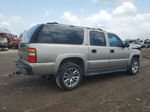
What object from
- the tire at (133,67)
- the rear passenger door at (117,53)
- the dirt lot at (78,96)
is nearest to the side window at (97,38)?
the rear passenger door at (117,53)

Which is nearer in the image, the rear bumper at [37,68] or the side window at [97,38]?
the rear bumper at [37,68]

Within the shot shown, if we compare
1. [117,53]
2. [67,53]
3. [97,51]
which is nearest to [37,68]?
[67,53]

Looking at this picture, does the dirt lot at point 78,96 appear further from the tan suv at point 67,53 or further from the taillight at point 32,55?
the taillight at point 32,55

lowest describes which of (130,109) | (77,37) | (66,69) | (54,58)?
(130,109)

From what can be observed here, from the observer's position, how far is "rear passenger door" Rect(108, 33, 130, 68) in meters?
6.36

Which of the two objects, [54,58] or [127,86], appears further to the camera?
[127,86]

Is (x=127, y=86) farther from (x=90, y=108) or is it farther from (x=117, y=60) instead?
(x=90, y=108)

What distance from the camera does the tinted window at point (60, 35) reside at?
4810 millimetres

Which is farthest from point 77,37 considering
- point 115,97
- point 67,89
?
point 115,97

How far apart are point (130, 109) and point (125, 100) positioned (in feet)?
1.71

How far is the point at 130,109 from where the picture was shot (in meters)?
3.84

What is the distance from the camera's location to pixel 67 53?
5047 mm

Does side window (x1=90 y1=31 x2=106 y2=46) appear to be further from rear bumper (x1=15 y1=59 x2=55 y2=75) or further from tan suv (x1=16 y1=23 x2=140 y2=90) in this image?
rear bumper (x1=15 y1=59 x2=55 y2=75)

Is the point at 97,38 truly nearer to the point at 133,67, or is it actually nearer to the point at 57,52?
the point at 57,52
